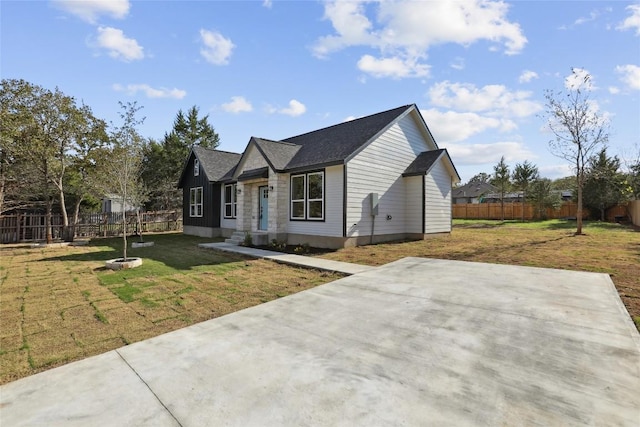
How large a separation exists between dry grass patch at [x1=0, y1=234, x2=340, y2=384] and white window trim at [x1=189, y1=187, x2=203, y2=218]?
919cm

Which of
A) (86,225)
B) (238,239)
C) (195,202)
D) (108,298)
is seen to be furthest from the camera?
(195,202)

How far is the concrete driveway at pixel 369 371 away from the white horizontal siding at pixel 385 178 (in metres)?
7.06

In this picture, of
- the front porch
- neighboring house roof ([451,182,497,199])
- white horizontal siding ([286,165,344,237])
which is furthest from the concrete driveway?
neighboring house roof ([451,182,497,199])

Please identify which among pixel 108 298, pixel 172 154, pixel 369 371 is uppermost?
pixel 172 154

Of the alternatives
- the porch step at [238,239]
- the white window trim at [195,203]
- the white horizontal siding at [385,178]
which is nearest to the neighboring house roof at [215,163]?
the white window trim at [195,203]

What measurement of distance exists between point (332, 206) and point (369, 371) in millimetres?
9159

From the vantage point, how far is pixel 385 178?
13430mm

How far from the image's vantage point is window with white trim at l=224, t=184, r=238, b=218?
17.6 m

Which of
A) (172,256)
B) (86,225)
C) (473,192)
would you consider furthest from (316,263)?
(473,192)

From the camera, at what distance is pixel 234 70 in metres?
12.3

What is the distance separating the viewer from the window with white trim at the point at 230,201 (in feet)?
57.8

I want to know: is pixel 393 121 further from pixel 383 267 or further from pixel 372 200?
pixel 383 267

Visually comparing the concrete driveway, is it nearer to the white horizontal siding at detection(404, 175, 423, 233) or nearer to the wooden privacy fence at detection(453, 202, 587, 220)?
the white horizontal siding at detection(404, 175, 423, 233)

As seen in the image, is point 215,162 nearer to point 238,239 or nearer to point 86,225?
point 238,239
